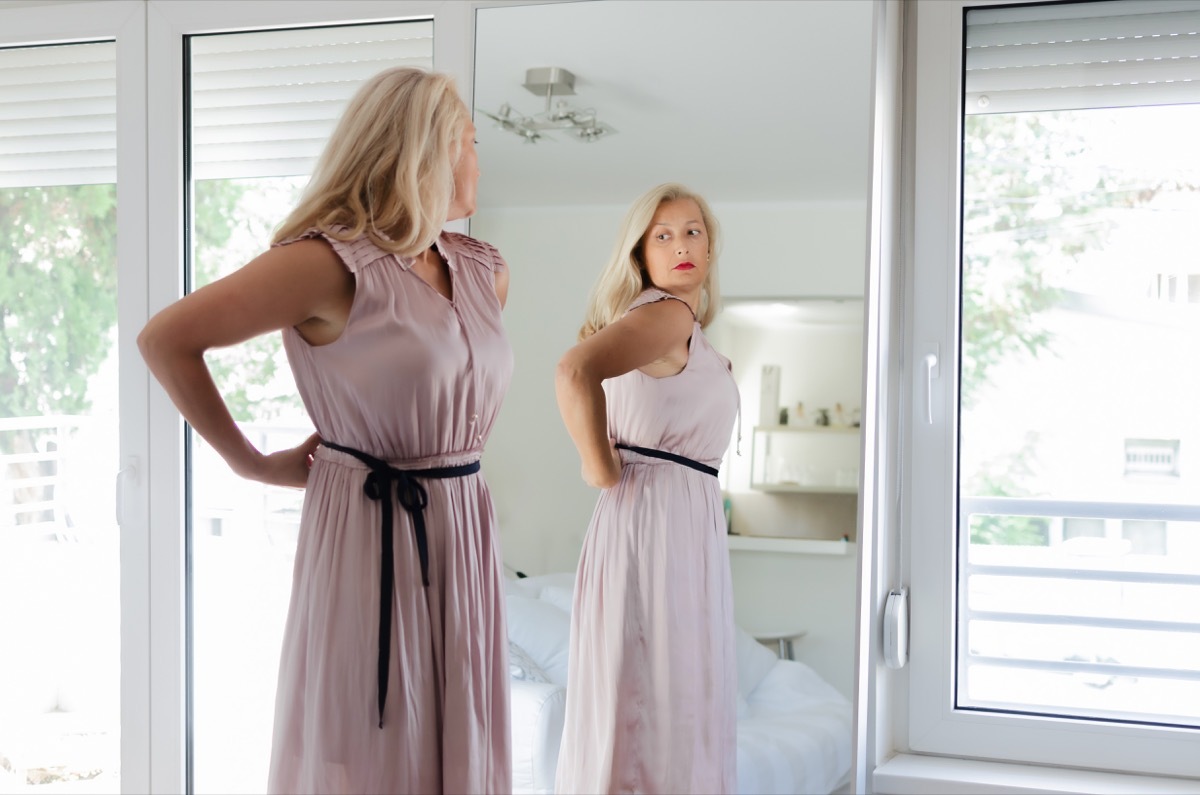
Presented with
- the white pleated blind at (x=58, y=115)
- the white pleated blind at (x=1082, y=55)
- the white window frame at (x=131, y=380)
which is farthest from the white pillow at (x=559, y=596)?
the white pleated blind at (x=58, y=115)

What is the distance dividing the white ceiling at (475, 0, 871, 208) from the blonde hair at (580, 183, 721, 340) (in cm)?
3

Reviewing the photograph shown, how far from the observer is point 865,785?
1.94 meters

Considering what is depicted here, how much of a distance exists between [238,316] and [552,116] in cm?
91

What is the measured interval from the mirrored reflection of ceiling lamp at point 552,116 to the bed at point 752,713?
790 millimetres

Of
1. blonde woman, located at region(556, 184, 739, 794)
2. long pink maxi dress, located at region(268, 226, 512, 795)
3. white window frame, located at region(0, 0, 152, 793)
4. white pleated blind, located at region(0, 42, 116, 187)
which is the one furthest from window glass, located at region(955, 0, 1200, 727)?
white pleated blind, located at region(0, 42, 116, 187)

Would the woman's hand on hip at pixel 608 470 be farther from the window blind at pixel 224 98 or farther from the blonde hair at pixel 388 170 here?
the window blind at pixel 224 98

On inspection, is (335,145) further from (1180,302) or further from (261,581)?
(1180,302)

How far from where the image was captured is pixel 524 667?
1.96 meters

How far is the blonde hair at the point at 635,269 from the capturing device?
186cm

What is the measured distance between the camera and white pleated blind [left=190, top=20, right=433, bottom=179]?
2.28m

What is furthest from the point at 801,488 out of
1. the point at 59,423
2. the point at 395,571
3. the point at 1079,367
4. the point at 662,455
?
the point at 59,423

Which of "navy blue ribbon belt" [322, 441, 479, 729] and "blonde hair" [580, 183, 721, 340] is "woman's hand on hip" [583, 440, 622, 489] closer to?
"blonde hair" [580, 183, 721, 340]

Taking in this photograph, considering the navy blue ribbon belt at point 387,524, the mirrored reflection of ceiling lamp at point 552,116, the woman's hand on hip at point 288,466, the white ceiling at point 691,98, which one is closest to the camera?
the navy blue ribbon belt at point 387,524

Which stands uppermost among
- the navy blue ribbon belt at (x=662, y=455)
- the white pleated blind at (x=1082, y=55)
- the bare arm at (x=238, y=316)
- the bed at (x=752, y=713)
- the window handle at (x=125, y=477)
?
the white pleated blind at (x=1082, y=55)
